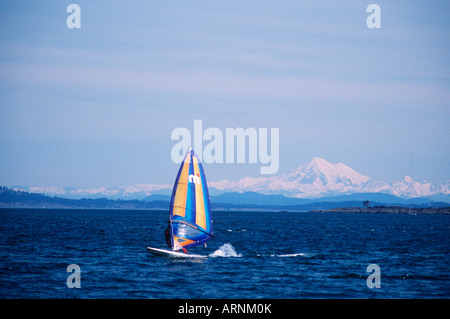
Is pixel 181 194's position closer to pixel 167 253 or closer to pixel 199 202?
pixel 199 202

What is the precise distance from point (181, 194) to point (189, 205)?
51.1 inches

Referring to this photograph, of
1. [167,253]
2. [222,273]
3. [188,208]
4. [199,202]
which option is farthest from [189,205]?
[222,273]

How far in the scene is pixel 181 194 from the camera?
5422 cm

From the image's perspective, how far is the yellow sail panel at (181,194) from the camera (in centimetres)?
5394

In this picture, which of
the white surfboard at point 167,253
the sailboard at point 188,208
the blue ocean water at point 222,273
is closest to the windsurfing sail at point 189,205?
the sailboard at point 188,208

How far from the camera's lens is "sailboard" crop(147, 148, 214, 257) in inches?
2125

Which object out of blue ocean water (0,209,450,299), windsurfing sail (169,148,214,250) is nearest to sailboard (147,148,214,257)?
windsurfing sail (169,148,214,250)

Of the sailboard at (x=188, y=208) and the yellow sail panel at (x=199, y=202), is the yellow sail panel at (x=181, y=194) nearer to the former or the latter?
the sailboard at (x=188, y=208)

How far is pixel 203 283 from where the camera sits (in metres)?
42.1

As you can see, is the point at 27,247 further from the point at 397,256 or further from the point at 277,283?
the point at 397,256
